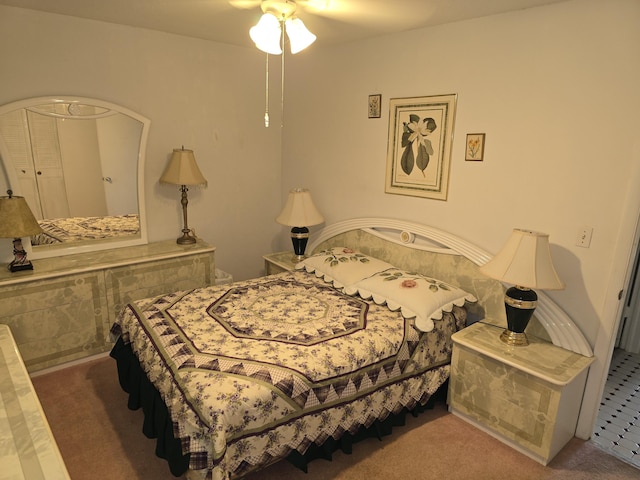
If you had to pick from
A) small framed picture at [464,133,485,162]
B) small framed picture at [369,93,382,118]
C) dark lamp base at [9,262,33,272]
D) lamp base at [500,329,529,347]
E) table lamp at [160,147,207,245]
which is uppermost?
small framed picture at [369,93,382,118]

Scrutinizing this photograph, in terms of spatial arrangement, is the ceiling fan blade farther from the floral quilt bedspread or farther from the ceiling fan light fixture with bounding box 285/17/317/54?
the floral quilt bedspread

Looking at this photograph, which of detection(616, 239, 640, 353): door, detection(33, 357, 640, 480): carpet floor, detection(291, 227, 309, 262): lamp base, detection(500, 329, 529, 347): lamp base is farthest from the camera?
detection(291, 227, 309, 262): lamp base

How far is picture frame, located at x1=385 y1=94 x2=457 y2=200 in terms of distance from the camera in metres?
2.79

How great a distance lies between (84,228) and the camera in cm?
318

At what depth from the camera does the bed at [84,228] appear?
9.91ft

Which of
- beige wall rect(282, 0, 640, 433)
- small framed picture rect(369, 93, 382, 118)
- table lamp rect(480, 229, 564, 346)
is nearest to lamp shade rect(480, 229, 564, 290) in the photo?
table lamp rect(480, 229, 564, 346)

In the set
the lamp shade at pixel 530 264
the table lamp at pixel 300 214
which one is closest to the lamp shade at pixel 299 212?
the table lamp at pixel 300 214

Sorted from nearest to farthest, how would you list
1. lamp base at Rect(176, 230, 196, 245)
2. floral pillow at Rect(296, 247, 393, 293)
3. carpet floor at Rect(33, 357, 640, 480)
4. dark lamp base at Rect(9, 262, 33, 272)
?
carpet floor at Rect(33, 357, 640, 480), dark lamp base at Rect(9, 262, 33, 272), floral pillow at Rect(296, 247, 393, 293), lamp base at Rect(176, 230, 196, 245)

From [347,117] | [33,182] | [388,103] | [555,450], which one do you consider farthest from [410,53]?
[33,182]

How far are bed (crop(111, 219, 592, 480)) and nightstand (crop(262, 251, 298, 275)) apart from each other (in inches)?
14.7

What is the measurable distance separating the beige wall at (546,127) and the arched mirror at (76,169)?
194 cm

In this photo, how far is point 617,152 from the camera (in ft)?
6.89

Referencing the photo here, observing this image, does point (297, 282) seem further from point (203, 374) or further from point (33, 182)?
point (33, 182)

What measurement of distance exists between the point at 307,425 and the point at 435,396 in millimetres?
1014
